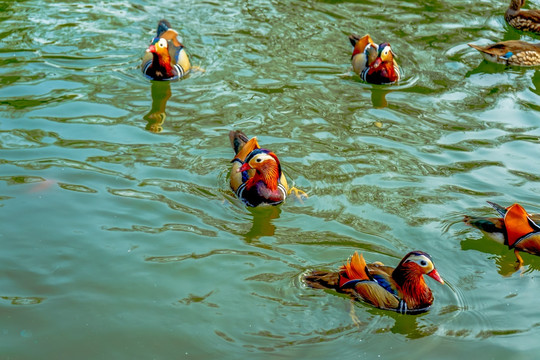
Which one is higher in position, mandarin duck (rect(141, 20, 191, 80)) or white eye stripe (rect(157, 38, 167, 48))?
white eye stripe (rect(157, 38, 167, 48))

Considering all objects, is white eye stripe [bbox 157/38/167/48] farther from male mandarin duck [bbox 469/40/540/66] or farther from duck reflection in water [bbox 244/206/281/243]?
male mandarin duck [bbox 469/40/540/66]

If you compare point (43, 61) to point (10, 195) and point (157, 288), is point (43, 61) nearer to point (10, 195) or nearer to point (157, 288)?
point (10, 195)

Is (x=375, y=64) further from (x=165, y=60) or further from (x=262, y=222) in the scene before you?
(x=262, y=222)

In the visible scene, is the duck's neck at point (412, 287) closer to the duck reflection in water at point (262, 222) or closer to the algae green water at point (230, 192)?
the algae green water at point (230, 192)

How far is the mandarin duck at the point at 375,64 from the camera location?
11414mm

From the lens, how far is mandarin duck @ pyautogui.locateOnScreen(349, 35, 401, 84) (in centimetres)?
1141

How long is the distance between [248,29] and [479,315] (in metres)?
7.35

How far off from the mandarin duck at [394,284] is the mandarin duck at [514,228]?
1.28 metres

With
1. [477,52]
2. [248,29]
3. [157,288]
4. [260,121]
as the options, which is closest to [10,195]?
[157,288]

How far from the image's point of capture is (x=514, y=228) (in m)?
7.90

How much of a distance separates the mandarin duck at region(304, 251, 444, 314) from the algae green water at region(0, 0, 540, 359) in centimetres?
12

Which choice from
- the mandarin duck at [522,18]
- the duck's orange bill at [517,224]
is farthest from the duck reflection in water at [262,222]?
the mandarin duck at [522,18]

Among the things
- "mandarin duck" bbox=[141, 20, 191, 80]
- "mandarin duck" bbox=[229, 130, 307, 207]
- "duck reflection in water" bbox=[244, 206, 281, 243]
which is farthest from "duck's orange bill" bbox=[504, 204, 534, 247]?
"mandarin duck" bbox=[141, 20, 191, 80]

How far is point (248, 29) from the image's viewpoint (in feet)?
42.7
